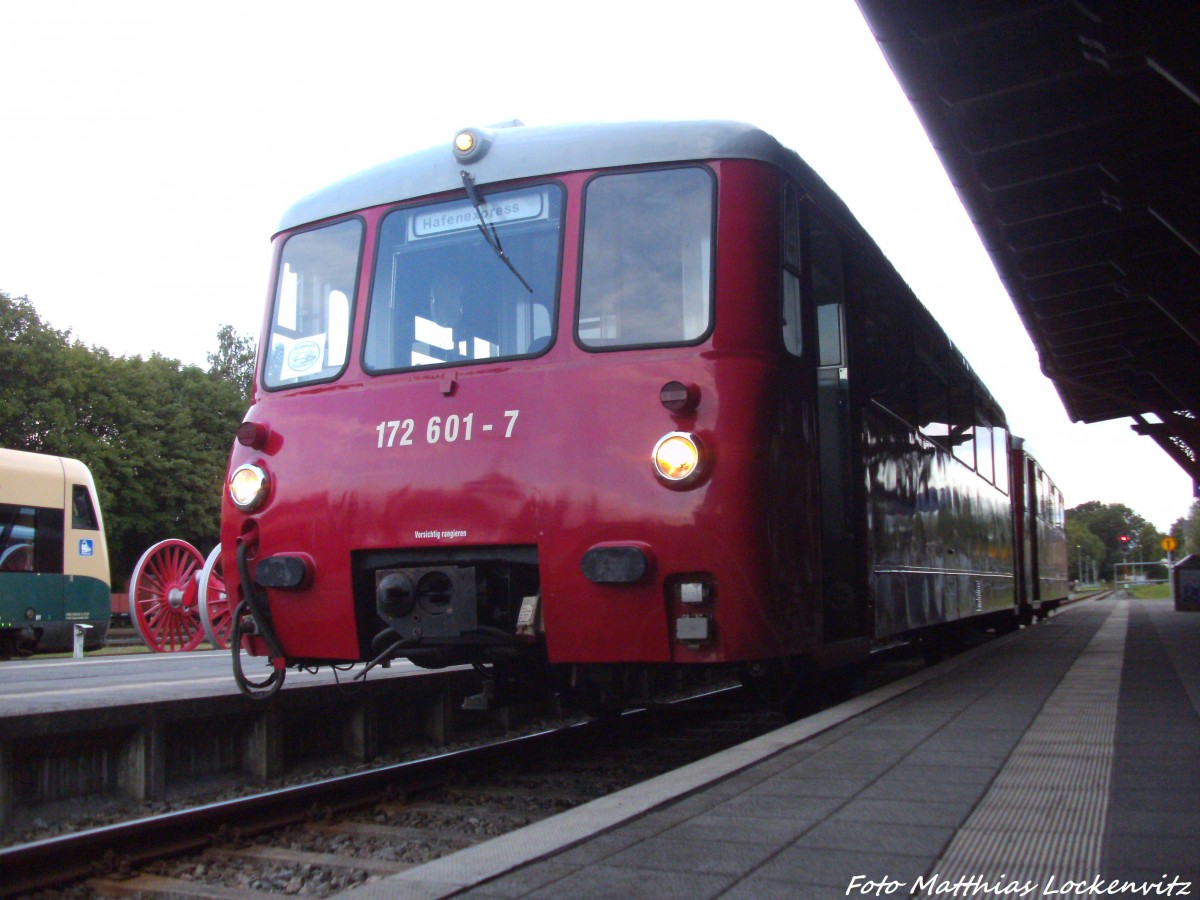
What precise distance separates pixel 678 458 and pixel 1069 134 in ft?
21.7

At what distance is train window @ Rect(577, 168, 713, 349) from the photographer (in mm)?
6039

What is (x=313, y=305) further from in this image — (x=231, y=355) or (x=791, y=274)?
(x=231, y=355)

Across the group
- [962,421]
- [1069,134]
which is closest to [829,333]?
[1069,134]

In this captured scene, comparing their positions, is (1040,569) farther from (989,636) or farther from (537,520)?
(537,520)

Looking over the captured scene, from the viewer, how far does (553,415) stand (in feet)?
19.5

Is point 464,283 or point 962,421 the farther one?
point 962,421

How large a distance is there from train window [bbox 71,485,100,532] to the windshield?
14763mm

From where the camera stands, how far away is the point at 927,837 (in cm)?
397

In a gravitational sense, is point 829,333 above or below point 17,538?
above

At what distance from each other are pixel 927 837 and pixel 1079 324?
1488 centimetres

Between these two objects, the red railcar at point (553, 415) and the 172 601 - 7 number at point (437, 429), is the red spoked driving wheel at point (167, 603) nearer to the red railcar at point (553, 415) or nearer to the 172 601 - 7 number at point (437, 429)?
the red railcar at point (553, 415)

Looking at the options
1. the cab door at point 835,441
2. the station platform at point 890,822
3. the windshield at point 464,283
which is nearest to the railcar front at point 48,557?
the windshield at point 464,283

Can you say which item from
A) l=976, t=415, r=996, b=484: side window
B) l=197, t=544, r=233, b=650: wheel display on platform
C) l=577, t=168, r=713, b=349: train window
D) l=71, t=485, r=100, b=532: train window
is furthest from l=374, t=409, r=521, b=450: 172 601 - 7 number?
l=71, t=485, r=100, b=532: train window

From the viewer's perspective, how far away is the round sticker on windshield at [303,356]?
6.87 metres
